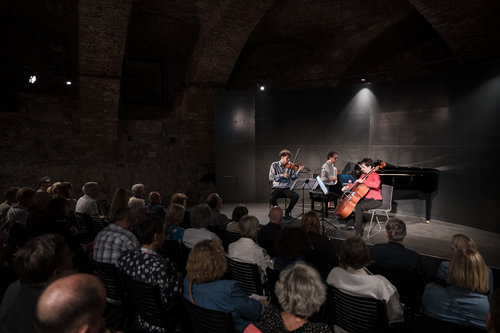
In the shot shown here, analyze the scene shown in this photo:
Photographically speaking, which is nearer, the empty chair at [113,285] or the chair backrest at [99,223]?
the empty chair at [113,285]

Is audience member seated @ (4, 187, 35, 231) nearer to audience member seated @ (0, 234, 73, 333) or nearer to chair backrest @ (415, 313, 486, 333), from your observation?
audience member seated @ (0, 234, 73, 333)

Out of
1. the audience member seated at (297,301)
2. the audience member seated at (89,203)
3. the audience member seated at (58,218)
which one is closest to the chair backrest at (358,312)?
the audience member seated at (297,301)

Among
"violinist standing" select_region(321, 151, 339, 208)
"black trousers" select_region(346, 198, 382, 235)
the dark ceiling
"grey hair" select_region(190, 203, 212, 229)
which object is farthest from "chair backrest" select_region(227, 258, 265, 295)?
the dark ceiling

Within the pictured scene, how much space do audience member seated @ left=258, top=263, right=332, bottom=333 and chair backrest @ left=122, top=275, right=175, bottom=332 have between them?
92 cm

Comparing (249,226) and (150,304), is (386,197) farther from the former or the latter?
(150,304)

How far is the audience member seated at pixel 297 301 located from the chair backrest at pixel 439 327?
24.5 inches

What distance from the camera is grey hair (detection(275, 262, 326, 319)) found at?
164 centimetres

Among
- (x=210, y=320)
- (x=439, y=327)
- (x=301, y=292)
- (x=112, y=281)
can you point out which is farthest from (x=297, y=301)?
(x=112, y=281)

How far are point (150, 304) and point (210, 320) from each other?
658mm

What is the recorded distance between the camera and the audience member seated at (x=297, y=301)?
1632 mm

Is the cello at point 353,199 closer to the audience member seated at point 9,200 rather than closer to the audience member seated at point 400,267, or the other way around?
the audience member seated at point 400,267

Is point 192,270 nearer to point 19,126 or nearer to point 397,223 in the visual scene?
point 397,223

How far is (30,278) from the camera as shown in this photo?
196 centimetres

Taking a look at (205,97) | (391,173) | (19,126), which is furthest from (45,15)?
(391,173)
